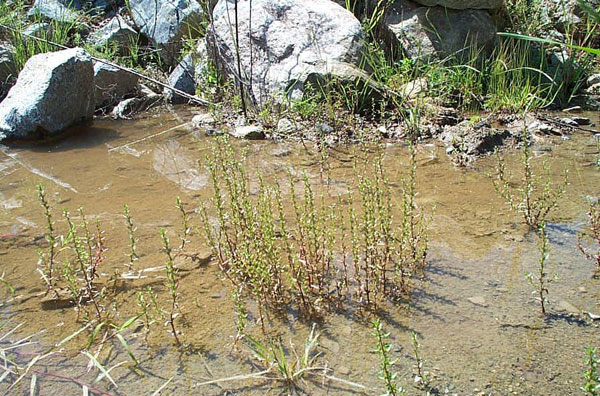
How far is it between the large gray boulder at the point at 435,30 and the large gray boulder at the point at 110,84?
3838mm

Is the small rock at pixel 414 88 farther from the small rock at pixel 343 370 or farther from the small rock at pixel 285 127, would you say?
the small rock at pixel 343 370

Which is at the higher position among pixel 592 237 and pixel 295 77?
pixel 295 77

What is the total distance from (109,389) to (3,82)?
7555mm

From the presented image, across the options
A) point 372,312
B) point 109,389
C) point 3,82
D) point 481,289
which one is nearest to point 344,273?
point 372,312

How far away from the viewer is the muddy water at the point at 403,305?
252 cm

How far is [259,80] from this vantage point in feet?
23.1

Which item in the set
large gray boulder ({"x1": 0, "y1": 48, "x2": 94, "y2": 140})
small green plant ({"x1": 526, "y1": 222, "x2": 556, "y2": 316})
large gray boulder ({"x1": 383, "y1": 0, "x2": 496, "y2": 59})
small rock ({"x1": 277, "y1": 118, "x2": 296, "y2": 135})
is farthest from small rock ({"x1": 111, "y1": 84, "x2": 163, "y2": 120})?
small green plant ({"x1": 526, "y1": 222, "x2": 556, "y2": 316})

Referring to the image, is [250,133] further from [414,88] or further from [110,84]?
[110,84]

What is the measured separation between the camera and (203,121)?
23.4 feet

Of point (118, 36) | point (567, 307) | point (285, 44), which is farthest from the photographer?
point (118, 36)

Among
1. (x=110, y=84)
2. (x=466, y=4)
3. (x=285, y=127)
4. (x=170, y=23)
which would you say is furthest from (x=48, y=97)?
(x=466, y=4)

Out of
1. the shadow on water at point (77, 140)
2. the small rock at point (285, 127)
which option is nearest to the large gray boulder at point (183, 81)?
the shadow on water at point (77, 140)

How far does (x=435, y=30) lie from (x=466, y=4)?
1.78ft

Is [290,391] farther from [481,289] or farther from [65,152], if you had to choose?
[65,152]
